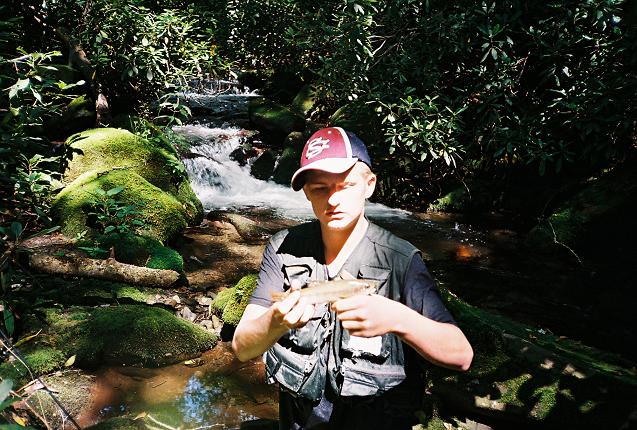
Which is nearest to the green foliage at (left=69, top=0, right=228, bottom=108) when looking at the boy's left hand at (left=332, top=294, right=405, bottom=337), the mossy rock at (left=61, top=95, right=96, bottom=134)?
the mossy rock at (left=61, top=95, right=96, bottom=134)

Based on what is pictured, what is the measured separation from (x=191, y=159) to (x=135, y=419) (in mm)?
9347

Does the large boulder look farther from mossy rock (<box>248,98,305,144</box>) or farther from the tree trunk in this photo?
mossy rock (<box>248,98,305,144</box>)

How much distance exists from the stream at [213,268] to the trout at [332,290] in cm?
216

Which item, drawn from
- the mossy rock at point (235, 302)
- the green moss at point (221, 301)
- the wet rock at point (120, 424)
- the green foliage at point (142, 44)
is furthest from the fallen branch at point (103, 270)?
the green foliage at point (142, 44)

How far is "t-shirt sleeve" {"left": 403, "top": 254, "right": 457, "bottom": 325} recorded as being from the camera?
178 cm

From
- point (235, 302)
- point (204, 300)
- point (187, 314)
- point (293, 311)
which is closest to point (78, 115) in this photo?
point (204, 300)

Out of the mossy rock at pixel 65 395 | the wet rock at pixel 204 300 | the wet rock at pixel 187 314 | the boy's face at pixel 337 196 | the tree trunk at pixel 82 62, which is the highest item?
the boy's face at pixel 337 196

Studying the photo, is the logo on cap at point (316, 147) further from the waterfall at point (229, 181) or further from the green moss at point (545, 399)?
the waterfall at point (229, 181)


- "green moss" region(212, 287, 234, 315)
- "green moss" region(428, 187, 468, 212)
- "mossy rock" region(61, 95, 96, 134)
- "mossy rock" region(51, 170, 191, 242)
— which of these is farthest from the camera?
"green moss" region(428, 187, 468, 212)

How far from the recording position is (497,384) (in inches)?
145

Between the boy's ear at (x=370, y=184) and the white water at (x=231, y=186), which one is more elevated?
the boy's ear at (x=370, y=184)

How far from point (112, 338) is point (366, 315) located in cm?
364

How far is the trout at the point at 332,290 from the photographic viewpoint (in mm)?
1628

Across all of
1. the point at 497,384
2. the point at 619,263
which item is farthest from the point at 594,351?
the point at 619,263
